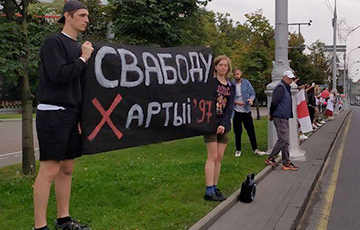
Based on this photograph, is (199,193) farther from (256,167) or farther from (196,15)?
(196,15)

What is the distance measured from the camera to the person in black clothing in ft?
11.0

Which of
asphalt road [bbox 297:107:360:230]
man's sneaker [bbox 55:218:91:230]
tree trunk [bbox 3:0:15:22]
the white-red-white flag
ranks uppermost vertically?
tree trunk [bbox 3:0:15:22]

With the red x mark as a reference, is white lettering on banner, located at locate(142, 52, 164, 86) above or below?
above

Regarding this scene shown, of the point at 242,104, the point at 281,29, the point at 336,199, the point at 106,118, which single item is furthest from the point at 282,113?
the point at 106,118

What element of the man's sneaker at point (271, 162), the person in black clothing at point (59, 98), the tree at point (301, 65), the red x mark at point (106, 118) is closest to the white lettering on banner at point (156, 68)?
the red x mark at point (106, 118)

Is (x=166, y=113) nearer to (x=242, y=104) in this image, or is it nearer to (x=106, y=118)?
(x=106, y=118)

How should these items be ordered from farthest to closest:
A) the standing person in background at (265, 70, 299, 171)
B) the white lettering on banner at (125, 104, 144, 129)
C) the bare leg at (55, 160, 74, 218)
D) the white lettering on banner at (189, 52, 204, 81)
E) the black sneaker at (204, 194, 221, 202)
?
1. the standing person in background at (265, 70, 299, 171)
2. the black sneaker at (204, 194, 221, 202)
3. the white lettering on banner at (189, 52, 204, 81)
4. the white lettering on banner at (125, 104, 144, 129)
5. the bare leg at (55, 160, 74, 218)

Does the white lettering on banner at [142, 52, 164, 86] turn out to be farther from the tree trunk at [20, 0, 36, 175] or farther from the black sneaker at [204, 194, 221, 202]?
the tree trunk at [20, 0, 36, 175]

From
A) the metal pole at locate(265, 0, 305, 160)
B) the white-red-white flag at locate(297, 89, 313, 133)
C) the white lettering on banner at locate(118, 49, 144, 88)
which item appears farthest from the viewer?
the white-red-white flag at locate(297, 89, 313, 133)

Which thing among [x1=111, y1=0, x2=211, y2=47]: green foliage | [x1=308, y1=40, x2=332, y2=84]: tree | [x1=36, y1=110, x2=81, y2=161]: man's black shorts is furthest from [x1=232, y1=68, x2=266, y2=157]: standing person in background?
[x1=308, y1=40, x2=332, y2=84]: tree

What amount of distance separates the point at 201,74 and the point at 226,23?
6996 centimetres

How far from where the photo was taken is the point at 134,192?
571 centimetres

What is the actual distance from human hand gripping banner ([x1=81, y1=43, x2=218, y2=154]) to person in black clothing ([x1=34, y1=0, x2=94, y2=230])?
18 cm

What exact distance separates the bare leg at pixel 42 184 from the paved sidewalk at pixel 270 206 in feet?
5.13
